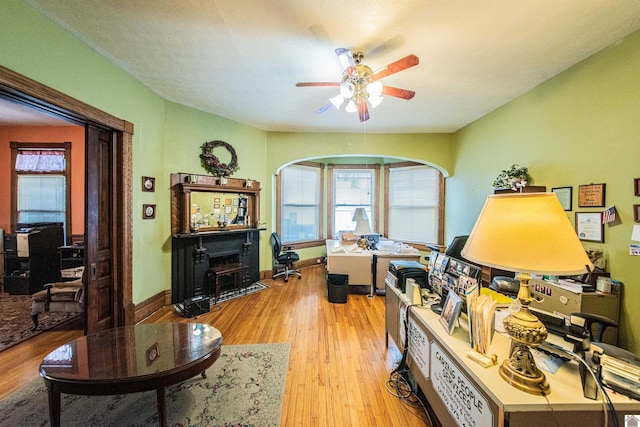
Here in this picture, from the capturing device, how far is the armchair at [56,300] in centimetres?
283

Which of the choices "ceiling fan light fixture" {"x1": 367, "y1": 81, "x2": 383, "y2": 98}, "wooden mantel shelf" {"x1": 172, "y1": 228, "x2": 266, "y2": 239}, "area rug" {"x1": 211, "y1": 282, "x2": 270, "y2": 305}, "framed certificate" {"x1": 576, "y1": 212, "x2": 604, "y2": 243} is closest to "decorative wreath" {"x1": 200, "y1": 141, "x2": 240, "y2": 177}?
"wooden mantel shelf" {"x1": 172, "y1": 228, "x2": 266, "y2": 239}

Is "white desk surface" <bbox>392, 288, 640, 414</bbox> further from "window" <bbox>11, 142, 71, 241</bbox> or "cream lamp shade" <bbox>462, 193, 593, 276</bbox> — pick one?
"window" <bbox>11, 142, 71, 241</bbox>

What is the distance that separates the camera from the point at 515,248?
1.00 m

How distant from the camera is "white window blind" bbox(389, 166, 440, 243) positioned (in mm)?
5430

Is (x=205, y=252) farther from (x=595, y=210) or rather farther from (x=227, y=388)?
(x=595, y=210)

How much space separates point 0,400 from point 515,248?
353 cm

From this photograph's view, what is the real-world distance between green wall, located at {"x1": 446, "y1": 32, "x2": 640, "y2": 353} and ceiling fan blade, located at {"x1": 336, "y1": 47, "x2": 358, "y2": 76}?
2201mm

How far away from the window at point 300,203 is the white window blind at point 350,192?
44 centimetres

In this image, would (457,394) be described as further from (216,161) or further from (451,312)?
(216,161)

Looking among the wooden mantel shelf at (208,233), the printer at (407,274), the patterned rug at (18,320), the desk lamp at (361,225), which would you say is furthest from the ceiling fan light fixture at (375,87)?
the patterned rug at (18,320)

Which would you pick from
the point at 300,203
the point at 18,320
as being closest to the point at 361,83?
the point at 300,203

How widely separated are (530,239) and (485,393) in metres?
0.67

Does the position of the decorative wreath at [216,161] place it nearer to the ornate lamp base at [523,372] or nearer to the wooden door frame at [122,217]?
the wooden door frame at [122,217]

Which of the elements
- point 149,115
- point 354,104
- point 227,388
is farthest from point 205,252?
point 354,104
